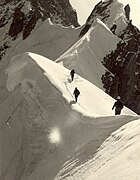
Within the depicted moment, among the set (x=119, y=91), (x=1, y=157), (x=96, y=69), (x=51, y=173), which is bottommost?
(x=119, y=91)

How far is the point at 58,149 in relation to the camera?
17.7m

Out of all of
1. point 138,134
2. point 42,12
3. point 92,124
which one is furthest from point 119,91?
point 138,134

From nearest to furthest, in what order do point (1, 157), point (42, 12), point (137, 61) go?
point (1, 157)
point (137, 61)
point (42, 12)

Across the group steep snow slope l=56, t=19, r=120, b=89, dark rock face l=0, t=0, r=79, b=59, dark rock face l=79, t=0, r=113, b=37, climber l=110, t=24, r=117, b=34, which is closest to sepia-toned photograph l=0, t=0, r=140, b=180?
steep snow slope l=56, t=19, r=120, b=89

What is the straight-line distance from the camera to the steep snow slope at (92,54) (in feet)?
136

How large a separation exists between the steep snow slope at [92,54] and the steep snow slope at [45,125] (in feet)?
44.9

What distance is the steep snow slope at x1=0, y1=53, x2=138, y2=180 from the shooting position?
1756cm

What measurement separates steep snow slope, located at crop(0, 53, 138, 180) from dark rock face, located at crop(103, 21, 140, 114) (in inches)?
863

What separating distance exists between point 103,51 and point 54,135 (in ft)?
105

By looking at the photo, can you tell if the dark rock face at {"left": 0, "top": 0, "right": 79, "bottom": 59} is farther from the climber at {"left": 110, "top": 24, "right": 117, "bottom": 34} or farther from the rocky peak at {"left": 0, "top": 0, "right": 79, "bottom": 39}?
the climber at {"left": 110, "top": 24, "right": 117, "bottom": 34}

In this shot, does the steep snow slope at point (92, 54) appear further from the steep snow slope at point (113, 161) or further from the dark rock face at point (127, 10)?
the steep snow slope at point (113, 161)

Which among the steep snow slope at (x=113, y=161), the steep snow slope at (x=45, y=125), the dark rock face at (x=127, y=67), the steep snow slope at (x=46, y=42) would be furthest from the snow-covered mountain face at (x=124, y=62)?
the steep snow slope at (x=113, y=161)

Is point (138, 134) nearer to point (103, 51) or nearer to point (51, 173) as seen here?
point (51, 173)

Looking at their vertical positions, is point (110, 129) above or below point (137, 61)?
above
